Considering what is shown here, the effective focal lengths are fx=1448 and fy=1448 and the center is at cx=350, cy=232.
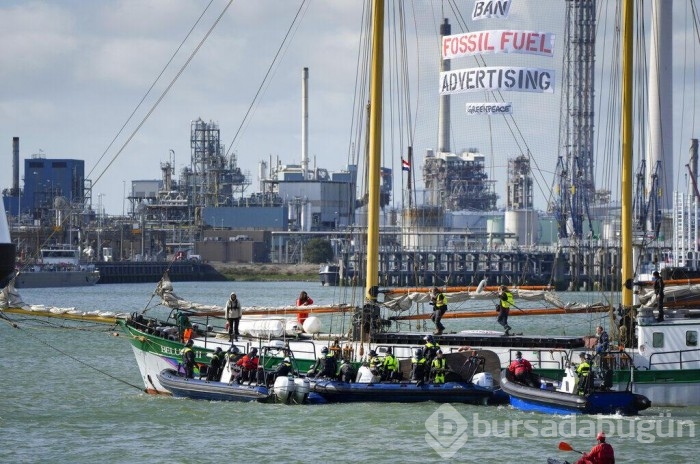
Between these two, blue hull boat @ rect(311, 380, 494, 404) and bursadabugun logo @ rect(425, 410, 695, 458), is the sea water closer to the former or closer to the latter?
bursadabugun logo @ rect(425, 410, 695, 458)

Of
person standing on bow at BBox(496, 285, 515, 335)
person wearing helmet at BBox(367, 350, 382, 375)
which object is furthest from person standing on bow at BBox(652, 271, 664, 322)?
person wearing helmet at BBox(367, 350, 382, 375)

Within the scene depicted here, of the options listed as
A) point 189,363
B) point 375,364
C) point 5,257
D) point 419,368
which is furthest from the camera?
point 189,363

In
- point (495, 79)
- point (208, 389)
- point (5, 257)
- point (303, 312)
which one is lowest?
point (208, 389)

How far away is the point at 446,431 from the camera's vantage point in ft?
114

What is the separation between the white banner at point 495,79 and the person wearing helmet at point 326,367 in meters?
23.8

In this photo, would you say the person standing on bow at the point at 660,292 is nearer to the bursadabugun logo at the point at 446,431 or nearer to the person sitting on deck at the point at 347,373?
the bursadabugun logo at the point at 446,431

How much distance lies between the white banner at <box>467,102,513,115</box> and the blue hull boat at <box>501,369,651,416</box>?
31428 millimetres

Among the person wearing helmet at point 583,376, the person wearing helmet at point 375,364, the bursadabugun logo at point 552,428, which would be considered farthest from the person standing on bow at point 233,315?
the person wearing helmet at point 583,376

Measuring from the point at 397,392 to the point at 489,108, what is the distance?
32.0 metres

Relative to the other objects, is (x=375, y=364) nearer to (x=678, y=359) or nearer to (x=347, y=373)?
(x=347, y=373)

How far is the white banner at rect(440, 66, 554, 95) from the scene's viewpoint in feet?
195

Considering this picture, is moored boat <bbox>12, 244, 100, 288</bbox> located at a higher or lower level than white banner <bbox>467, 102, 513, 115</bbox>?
lower

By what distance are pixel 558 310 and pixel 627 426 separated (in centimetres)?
1164

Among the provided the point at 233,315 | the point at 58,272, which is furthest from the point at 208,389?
the point at 58,272
